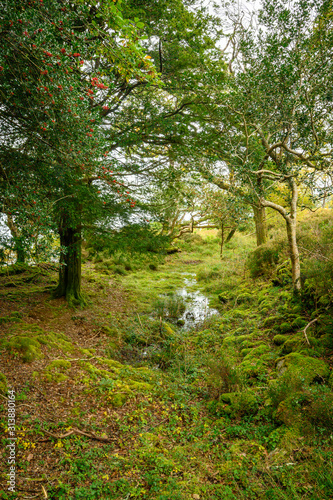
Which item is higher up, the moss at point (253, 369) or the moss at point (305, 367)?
the moss at point (305, 367)

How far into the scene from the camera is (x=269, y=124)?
21.9ft

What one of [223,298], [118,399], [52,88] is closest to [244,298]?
[223,298]

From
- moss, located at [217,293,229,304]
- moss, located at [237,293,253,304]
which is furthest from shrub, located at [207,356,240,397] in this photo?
moss, located at [217,293,229,304]

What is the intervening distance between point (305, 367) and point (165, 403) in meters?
2.45

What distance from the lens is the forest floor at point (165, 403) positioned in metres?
2.86

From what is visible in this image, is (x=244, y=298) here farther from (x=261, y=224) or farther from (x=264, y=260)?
(x=261, y=224)

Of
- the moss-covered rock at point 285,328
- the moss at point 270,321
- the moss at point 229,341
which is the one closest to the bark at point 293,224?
the moss at point 270,321

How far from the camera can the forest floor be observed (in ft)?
9.38

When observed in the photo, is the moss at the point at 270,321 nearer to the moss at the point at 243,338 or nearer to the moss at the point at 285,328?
the moss at the point at 285,328

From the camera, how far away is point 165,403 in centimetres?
463

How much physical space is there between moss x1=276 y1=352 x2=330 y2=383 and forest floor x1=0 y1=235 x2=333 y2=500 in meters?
0.03

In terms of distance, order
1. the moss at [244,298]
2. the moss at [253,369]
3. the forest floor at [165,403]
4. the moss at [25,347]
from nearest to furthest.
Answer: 1. the forest floor at [165,403]
2. the moss at [25,347]
3. the moss at [253,369]
4. the moss at [244,298]

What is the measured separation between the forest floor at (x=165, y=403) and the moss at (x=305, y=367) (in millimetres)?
28

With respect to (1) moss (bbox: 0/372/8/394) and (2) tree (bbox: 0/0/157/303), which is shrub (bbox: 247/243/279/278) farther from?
(1) moss (bbox: 0/372/8/394)
